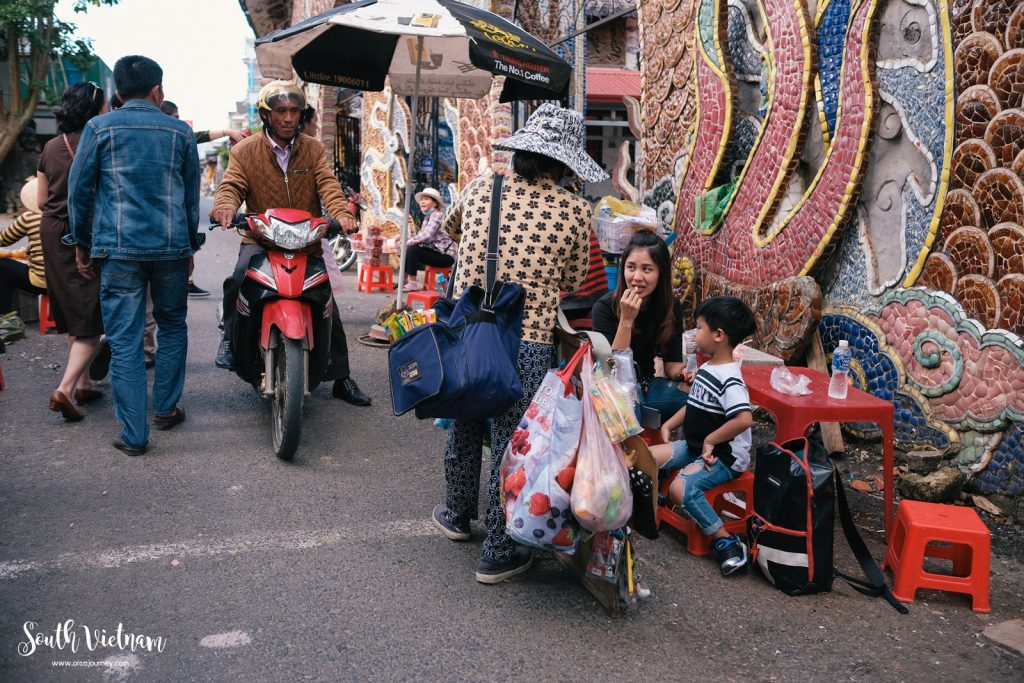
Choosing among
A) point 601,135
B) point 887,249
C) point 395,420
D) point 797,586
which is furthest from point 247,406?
point 601,135

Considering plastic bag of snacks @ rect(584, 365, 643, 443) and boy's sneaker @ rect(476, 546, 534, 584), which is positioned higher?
plastic bag of snacks @ rect(584, 365, 643, 443)

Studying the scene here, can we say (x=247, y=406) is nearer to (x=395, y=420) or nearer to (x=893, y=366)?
(x=395, y=420)

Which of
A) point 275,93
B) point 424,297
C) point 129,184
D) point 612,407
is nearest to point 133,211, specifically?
point 129,184

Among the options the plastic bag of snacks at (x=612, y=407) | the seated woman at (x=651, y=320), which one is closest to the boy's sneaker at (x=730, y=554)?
the seated woman at (x=651, y=320)

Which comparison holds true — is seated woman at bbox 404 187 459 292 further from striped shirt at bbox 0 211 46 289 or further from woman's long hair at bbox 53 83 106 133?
woman's long hair at bbox 53 83 106 133

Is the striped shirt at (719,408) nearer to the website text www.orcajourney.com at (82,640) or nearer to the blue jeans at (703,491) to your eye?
the blue jeans at (703,491)

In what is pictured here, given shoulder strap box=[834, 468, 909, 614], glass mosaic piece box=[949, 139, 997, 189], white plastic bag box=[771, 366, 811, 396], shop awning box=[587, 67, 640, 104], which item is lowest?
shoulder strap box=[834, 468, 909, 614]

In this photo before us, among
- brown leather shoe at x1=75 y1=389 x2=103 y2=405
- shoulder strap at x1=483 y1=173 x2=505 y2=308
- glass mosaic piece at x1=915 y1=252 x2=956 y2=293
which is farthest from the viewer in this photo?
brown leather shoe at x1=75 y1=389 x2=103 y2=405

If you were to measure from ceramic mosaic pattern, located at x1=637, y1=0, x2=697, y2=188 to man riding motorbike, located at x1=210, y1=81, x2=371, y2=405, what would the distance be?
317cm

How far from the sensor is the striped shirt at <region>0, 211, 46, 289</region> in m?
6.22

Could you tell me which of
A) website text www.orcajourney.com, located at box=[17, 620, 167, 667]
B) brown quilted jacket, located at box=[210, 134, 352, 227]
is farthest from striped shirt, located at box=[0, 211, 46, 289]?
website text www.orcajourney.com, located at box=[17, 620, 167, 667]

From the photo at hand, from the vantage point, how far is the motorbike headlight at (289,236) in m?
4.61

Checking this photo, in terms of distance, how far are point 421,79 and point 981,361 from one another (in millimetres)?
5611

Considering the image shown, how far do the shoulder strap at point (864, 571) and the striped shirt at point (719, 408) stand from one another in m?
0.42
